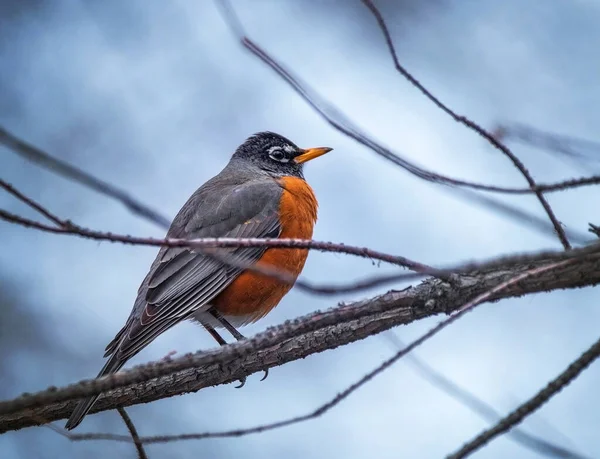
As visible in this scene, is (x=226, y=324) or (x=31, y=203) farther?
(x=226, y=324)

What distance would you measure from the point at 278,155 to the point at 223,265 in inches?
78.5

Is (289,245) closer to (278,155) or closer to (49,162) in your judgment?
(49,162)

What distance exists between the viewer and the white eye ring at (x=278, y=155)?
21.2 feet

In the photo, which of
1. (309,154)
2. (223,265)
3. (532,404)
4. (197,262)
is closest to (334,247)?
(532,404)

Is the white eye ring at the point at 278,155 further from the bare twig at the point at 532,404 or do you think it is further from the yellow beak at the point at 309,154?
the bare twig at the point at 532,404

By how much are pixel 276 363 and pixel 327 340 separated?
384 mm

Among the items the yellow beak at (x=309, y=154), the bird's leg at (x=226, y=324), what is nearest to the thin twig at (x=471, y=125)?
the bird's leg at (x=226, y=324)

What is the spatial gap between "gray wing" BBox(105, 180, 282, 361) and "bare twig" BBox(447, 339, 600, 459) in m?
2.47

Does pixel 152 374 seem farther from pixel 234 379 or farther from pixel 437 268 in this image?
pixel 234 379

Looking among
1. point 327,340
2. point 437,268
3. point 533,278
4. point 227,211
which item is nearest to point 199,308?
point 227,211

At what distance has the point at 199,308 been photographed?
4.77 metres

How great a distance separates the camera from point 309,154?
633 centimetres

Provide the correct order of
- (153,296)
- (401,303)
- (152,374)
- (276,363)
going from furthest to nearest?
(153,296), (276,363), (401,303), (152,374)

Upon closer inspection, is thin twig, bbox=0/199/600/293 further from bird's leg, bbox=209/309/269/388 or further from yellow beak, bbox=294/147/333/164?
yellow beak, bbox=294/147/333/164
